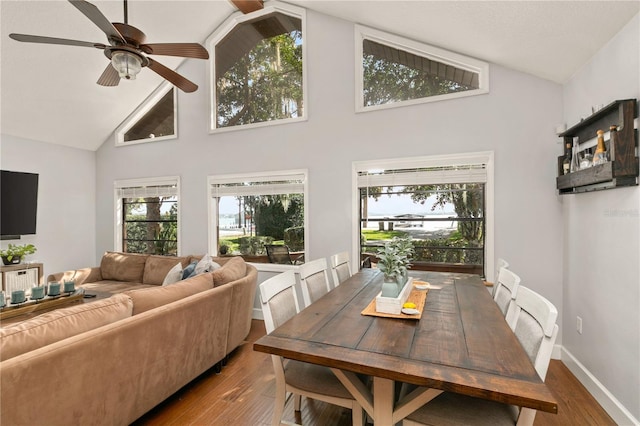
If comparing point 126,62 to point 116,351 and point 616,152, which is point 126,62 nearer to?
point 116,351

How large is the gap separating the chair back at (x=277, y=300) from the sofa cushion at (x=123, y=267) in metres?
3.33

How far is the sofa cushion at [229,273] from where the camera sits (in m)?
2.83

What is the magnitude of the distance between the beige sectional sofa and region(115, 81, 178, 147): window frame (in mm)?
3012

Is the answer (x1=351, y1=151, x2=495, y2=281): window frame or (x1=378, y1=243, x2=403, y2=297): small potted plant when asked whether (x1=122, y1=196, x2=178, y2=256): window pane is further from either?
(x1=378, y1=243, x2=403, y2=297): small potted plant

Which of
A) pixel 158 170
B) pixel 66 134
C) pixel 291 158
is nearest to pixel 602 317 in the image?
pixel 291 158

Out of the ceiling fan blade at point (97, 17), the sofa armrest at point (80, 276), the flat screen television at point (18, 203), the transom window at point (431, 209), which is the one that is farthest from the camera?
the flat screen television at point (18, 203)

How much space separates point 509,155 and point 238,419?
3370mm

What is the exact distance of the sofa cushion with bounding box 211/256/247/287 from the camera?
2.83 metres

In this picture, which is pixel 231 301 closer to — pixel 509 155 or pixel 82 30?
pixel 509 155

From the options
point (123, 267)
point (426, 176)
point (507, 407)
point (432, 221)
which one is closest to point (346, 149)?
point (426, 176)

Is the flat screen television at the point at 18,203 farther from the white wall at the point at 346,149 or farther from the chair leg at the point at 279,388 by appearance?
the chair leg at the point at 279,388

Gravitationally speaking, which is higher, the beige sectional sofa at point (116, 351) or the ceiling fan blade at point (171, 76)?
the ceiling fan blade at point (171, 76)

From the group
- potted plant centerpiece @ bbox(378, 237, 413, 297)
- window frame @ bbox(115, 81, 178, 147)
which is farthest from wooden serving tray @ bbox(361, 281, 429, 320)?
window frame @ bbox(115, 81, 178, 147)

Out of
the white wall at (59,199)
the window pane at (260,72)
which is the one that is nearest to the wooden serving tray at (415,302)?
the window pane at (260,72)
